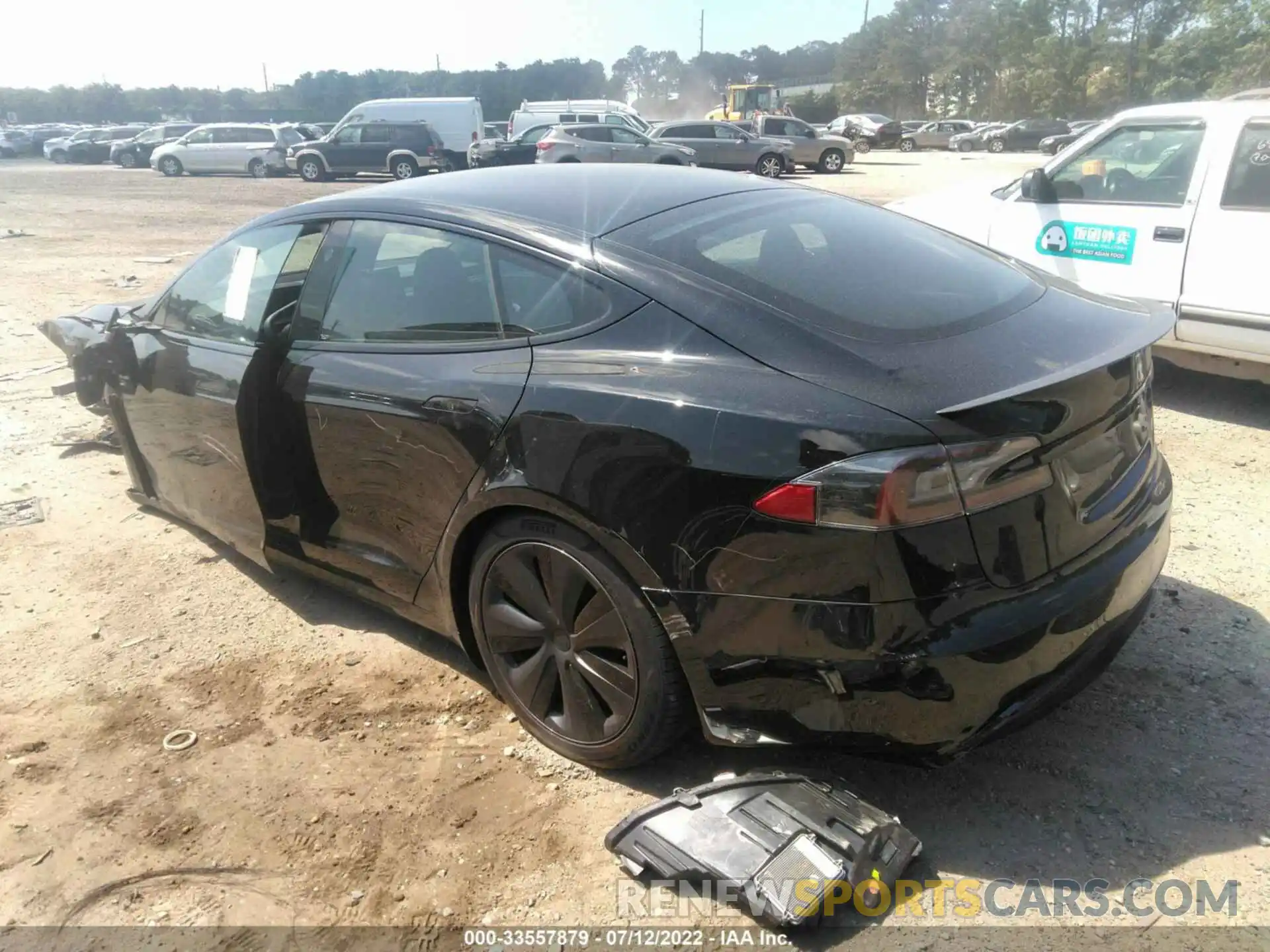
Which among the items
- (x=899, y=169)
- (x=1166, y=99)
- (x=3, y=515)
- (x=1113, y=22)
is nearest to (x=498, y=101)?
(x=1113, y=22)

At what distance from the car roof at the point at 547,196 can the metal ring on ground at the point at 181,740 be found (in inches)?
71.6

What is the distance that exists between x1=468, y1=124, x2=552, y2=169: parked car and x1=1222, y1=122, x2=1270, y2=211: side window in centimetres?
2148

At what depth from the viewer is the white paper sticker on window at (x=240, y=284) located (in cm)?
359

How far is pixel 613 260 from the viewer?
2545mm

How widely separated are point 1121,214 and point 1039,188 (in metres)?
0.53

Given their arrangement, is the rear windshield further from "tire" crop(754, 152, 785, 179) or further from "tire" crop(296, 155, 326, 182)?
"tire" crop(296, 155, 326, 182)

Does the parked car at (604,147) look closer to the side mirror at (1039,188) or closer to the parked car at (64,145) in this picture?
the side mirror at (1039,188)

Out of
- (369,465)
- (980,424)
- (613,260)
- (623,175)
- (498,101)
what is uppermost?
(498,101)

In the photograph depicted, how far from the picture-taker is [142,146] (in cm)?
3688

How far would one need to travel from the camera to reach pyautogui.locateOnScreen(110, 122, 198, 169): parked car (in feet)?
121

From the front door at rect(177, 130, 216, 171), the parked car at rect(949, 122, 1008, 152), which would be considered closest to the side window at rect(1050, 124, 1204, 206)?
the front door at rect(177, 130, 216, 171)

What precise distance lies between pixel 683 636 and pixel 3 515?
4080mm

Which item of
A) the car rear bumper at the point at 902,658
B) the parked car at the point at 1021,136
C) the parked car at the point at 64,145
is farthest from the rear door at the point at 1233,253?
the parked car at the point at 64,145

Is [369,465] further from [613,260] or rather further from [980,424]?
[980,424]
